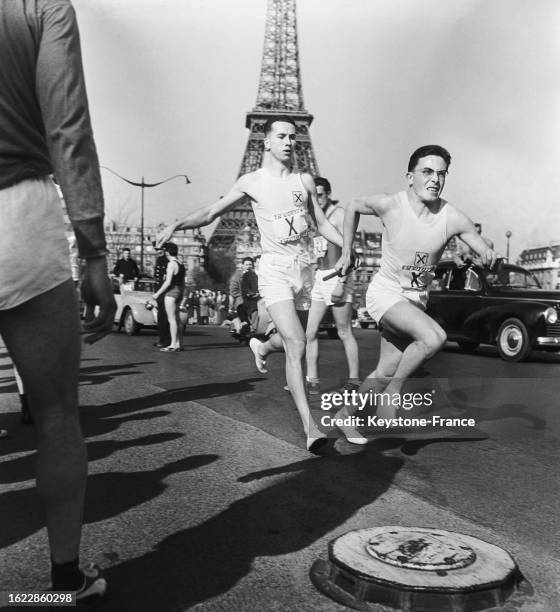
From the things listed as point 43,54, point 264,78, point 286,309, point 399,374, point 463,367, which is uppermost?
point 264,78

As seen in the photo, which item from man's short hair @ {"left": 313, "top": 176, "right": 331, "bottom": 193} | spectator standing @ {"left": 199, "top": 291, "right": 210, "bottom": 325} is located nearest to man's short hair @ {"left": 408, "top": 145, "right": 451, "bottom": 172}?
man's short hair @ {"left": 313, "top": 176, "right": 331, "bottom": 193}

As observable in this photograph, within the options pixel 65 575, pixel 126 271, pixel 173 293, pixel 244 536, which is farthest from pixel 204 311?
pixel 65 575

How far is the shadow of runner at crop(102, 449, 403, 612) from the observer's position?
2.49 m

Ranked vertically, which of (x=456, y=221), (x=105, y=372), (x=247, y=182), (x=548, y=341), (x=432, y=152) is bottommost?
(x=105, y=372)

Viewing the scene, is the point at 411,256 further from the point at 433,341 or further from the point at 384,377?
the point at 384,377

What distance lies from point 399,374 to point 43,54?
3.25 m

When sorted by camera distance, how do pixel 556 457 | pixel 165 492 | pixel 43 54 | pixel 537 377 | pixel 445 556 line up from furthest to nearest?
1. pixel 537 377
2. pixel 556 457
3. pixel 165 492
4. pixel 445 556
5. pixel 43 54

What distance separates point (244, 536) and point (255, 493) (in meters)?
0.64

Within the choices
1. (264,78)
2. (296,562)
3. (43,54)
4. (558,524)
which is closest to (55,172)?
(43,54)

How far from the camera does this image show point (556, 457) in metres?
4.72

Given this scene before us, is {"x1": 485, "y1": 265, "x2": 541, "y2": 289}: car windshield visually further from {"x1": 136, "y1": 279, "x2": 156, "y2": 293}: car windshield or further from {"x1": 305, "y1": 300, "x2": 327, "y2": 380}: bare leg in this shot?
{"x1": 136, "y1": 279, "x2": 156, "y2": 293}: car windshield

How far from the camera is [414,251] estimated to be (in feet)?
15.8

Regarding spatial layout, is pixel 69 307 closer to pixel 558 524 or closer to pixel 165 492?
pixel 165 492

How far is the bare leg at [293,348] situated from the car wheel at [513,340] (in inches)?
321
